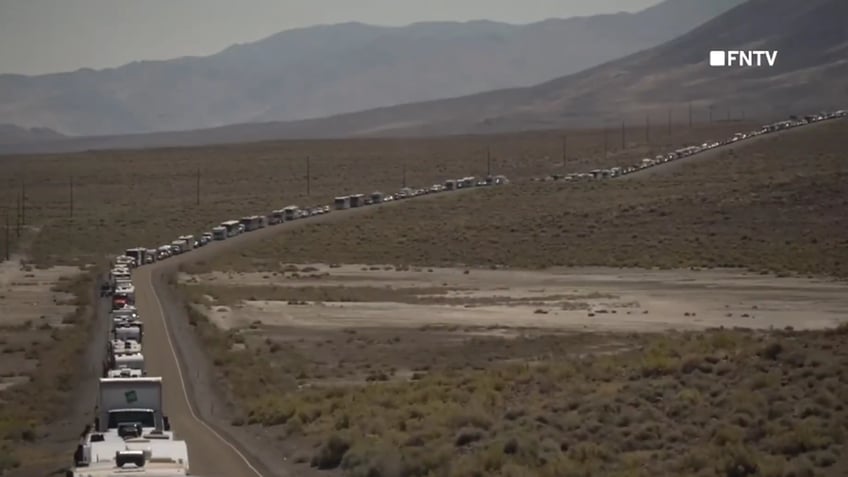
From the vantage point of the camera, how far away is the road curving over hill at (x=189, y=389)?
81.5ft

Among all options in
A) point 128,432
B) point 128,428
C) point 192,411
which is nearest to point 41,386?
point 192,411

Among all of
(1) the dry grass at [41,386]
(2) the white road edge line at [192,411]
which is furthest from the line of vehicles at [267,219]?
(2) the white road edge line at [192,411]

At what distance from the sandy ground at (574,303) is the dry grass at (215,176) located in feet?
93.8

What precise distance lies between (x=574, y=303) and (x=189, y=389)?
26.6 meters

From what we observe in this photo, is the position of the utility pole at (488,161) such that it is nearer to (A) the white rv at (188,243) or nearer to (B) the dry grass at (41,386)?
(A) the white rv at (188,243)

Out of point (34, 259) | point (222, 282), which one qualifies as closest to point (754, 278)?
point (222, 282)

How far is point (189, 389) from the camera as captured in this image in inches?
1431

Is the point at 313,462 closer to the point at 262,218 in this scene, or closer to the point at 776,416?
the point at 776,416

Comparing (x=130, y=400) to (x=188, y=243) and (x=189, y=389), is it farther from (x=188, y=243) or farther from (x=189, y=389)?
(x=188, y=243)

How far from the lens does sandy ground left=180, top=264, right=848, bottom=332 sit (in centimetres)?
5212

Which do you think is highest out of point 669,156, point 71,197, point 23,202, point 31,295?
point 669,156

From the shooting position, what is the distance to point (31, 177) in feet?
529

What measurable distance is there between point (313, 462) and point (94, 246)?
81.8 meters

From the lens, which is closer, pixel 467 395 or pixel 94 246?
pixel 467 395
